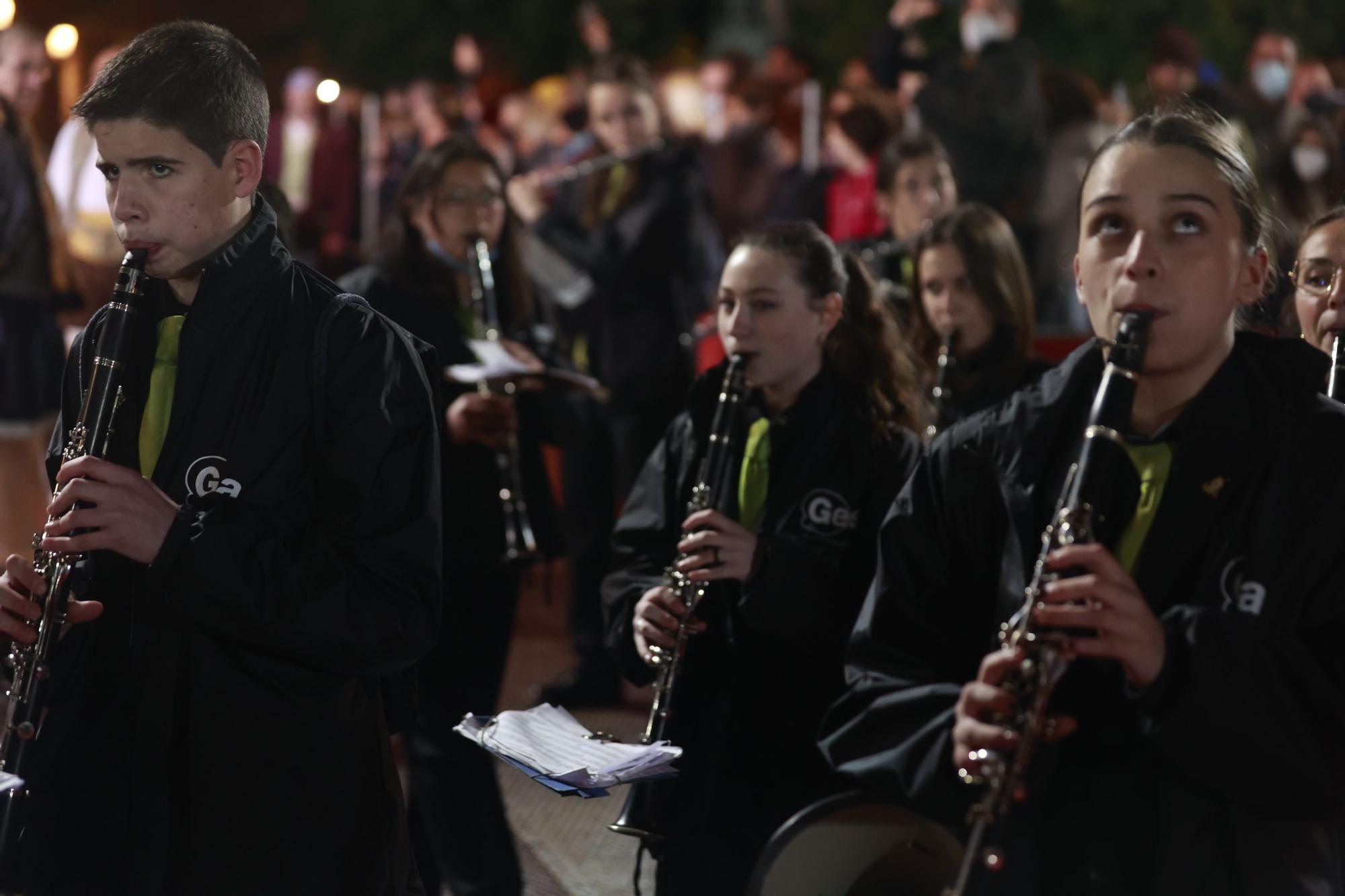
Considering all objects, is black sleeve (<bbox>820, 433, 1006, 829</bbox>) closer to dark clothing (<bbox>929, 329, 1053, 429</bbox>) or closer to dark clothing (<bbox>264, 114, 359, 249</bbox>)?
dark clothing (<bbox>929, 329, 1053, 429</bbox>)

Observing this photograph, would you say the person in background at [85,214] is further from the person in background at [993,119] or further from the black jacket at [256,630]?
the black jacket at [256,630]

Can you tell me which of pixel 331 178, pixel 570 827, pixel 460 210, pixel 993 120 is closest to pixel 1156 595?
pixel 460 210

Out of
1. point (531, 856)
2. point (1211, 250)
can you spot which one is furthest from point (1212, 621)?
point (531, 856)

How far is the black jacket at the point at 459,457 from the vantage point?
13.5 ft

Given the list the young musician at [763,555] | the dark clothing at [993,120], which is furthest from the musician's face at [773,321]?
the dark clothing at [993,120]

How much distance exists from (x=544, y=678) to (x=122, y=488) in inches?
168

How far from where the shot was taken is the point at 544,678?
20.4ft

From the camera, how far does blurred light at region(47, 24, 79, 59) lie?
27.3 feet

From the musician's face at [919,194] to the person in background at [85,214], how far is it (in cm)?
319

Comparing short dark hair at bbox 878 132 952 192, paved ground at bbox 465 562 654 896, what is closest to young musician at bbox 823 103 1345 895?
paved ground at bbox 465 562 654 896

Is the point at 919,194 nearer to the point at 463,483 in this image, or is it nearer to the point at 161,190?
the point at 463,483

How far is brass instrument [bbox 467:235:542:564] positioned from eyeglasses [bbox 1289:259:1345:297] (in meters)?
2.06

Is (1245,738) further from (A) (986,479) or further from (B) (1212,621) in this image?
(A) (986,479)

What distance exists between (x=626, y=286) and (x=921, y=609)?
453 cm
